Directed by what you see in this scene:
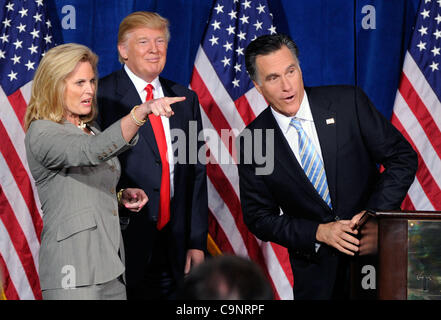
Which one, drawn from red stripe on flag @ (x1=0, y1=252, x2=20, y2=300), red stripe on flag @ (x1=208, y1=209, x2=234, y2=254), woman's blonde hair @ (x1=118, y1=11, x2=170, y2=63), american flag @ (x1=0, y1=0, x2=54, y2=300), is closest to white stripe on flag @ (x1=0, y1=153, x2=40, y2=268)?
american flag @ (x1=0, y1=0, x2=54, y2=300)

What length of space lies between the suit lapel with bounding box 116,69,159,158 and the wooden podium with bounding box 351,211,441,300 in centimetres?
164

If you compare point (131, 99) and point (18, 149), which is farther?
point (18, 149)

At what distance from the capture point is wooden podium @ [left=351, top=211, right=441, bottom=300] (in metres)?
2.56

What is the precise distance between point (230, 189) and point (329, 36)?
1391 mm

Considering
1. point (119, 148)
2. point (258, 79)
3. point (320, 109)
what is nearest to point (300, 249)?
point (320, 109)

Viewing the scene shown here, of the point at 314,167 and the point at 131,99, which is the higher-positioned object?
the point at 131,99

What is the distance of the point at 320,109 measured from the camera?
3.65 m

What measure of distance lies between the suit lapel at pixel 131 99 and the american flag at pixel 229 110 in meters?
1.15

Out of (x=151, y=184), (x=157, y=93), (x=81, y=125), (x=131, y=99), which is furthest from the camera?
(x=157, y=93)

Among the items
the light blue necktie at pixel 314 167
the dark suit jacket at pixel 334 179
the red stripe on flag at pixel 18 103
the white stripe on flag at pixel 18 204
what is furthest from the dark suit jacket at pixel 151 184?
the white stripe on flag at pixel 18 204

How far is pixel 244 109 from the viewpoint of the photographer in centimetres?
514

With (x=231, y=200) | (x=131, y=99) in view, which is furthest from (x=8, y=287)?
(x=131, y=99)

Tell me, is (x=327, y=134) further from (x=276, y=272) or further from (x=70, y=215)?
(x=276, y=272)

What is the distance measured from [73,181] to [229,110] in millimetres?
2371
